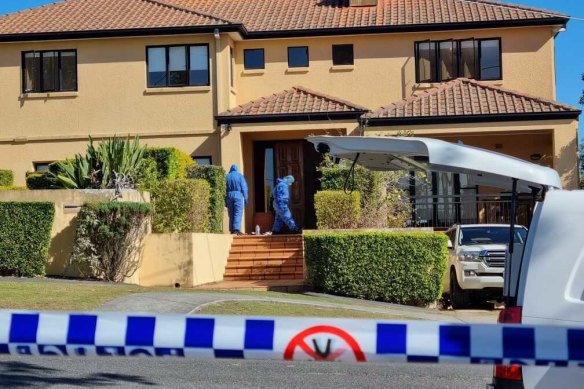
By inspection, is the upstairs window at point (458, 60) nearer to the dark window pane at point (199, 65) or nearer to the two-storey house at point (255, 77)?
the two-storey house at point (255, 77)

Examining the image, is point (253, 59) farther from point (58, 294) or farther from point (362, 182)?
point (58, 294)

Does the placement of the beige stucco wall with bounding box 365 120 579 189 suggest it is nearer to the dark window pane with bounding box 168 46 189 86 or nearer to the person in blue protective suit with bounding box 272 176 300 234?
the person in blue protective suit with bounding box 272 176 300 234

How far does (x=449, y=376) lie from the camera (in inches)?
402

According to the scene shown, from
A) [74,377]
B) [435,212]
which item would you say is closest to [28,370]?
[74,377]

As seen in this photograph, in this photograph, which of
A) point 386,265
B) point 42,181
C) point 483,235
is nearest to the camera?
point 386,265

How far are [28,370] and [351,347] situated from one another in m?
6.05

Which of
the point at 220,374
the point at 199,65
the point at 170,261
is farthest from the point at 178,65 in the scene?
the point at 220,374

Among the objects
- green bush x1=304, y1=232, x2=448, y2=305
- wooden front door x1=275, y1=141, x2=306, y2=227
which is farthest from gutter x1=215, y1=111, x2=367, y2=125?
green bush x1=304, y1=232, x2=448, y2=305

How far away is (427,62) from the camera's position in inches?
1091

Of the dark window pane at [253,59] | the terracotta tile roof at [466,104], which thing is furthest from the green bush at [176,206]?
the dark window pane at [253,59]

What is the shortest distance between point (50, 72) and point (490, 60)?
12.8 metres

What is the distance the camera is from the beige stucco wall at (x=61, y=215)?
17875mm

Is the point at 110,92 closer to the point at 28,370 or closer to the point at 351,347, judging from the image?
the point at 28,370

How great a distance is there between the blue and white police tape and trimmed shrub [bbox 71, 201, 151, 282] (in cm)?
1278
